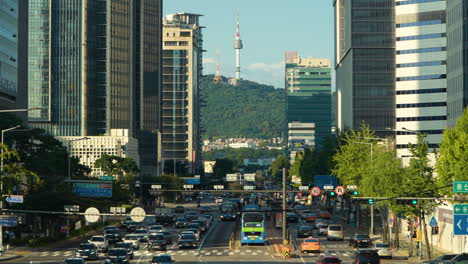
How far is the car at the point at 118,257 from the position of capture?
70.3 metres

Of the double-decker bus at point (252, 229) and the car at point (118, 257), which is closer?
the car at point (118, 257)

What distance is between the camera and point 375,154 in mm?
128500

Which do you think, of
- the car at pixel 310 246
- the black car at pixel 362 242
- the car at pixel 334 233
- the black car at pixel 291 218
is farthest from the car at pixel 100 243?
the black car at pixel 291 218

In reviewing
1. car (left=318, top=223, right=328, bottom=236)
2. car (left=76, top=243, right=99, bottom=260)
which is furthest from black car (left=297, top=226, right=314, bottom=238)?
car (left=76, top=243, right=99, bottom=260)

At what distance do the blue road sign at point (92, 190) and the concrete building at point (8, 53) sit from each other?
1904 inches

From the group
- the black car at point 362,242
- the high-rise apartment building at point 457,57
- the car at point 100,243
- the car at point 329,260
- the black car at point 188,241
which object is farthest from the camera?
the high-rise apartment building at point 457,57

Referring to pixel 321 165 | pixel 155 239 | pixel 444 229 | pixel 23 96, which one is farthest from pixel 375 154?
pixel 23 96

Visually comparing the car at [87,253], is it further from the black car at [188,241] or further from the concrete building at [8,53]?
the concrete building at [8,53]

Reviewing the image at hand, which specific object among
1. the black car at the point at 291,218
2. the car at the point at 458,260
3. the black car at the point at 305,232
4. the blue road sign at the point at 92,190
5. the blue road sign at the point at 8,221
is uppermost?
the blue road sign at the point at 92,190

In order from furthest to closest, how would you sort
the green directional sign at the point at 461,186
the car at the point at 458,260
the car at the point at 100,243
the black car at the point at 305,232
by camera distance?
the black car at the point at 305,232, the car at the point at 100,243, the car at the point at 458,260, the green directional sign at the point at 461,186

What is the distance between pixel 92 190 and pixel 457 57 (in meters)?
79.8

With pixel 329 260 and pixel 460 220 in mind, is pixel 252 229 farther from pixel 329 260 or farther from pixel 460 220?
pixel 460 220

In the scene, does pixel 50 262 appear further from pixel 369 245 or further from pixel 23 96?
pixel 23 96

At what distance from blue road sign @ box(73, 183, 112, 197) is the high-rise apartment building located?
6893 cm
